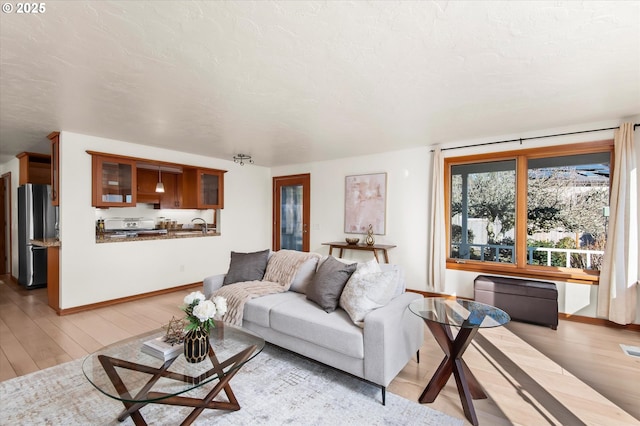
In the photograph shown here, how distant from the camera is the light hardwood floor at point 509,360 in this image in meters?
2.04

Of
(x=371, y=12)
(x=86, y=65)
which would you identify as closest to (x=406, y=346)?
(x=371, y=12)

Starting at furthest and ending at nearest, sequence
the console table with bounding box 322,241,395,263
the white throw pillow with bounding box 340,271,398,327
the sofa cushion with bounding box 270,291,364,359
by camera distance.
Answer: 1. the console table with bounding box 322,241,395,263
2. the white throw pillow with bounding box 340,271,398,327
3. the sofa cushion with bounding box 270,291,364,359

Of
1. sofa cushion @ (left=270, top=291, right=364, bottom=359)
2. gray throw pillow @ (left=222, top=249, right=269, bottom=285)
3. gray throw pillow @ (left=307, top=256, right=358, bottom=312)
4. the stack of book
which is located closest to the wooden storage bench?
gray throw pillow @ (left=307, top=256, right=358, bottom=312)

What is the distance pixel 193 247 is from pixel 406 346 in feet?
14.1

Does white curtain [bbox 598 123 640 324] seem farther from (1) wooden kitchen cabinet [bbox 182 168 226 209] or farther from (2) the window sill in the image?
(1) wooden kitchen cabinet [bbox 182 168 226 209]

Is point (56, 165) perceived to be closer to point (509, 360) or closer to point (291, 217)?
point (291, 217)

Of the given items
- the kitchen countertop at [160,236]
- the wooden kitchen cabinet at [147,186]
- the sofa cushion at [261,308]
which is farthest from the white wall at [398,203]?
the wooden kitchen cabinet at [147,186]

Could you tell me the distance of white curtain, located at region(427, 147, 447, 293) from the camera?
14.8 feet

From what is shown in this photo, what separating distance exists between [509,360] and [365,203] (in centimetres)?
322

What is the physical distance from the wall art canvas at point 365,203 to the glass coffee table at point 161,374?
3542mm

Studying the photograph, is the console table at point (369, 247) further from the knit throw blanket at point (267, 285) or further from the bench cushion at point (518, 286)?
the knit throw blanket at point (267, 285)

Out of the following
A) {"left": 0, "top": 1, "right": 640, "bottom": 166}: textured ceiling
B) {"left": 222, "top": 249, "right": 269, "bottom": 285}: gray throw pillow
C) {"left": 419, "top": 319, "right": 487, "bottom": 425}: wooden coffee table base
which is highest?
{"left": 0, "top": 1, "right": 640, "bottom": 166}: textured ceiling

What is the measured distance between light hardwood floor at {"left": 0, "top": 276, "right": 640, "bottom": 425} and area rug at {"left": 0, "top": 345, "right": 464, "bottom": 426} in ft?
0.69

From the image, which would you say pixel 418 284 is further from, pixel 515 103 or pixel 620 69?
pixel 620 69
